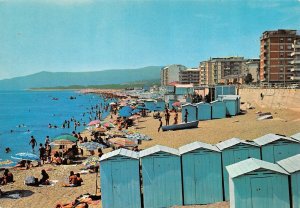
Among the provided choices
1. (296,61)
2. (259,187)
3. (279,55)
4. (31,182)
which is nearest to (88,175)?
(31,182)

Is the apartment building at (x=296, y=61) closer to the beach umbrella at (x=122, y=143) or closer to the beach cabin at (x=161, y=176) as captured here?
the beach umbrella at (x=122, y=143)

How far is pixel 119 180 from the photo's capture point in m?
12.1

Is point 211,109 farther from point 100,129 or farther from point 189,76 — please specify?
point 189,76

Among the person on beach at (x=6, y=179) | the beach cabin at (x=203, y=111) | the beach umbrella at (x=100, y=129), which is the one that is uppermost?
the beach cabin at (x=203, y=111)

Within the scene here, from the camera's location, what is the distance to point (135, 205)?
12.2 m

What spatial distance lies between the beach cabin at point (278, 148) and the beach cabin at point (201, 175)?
164 centimetres

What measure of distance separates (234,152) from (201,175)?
1.31 m

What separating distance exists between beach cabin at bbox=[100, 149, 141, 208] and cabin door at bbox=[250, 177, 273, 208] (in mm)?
3681

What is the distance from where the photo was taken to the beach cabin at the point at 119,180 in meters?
12.1

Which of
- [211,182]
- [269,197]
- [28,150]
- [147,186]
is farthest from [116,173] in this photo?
[28,150]

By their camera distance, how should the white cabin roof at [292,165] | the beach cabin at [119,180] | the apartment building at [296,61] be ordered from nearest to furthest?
the white cabin roof at [292,165] < the beach cabin at [119,180] < the apartment building at [296,61]

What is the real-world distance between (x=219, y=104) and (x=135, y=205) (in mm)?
27039

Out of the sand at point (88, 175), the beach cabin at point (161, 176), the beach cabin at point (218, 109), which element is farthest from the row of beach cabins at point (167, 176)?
the beach cabin at point (218, 109)

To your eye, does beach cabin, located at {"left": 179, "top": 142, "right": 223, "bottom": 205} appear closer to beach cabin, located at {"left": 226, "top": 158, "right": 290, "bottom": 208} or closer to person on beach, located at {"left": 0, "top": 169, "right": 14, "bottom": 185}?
beach cabin, located at {"left": 226, "top": 158, "right": 290, "bottom": 208}
